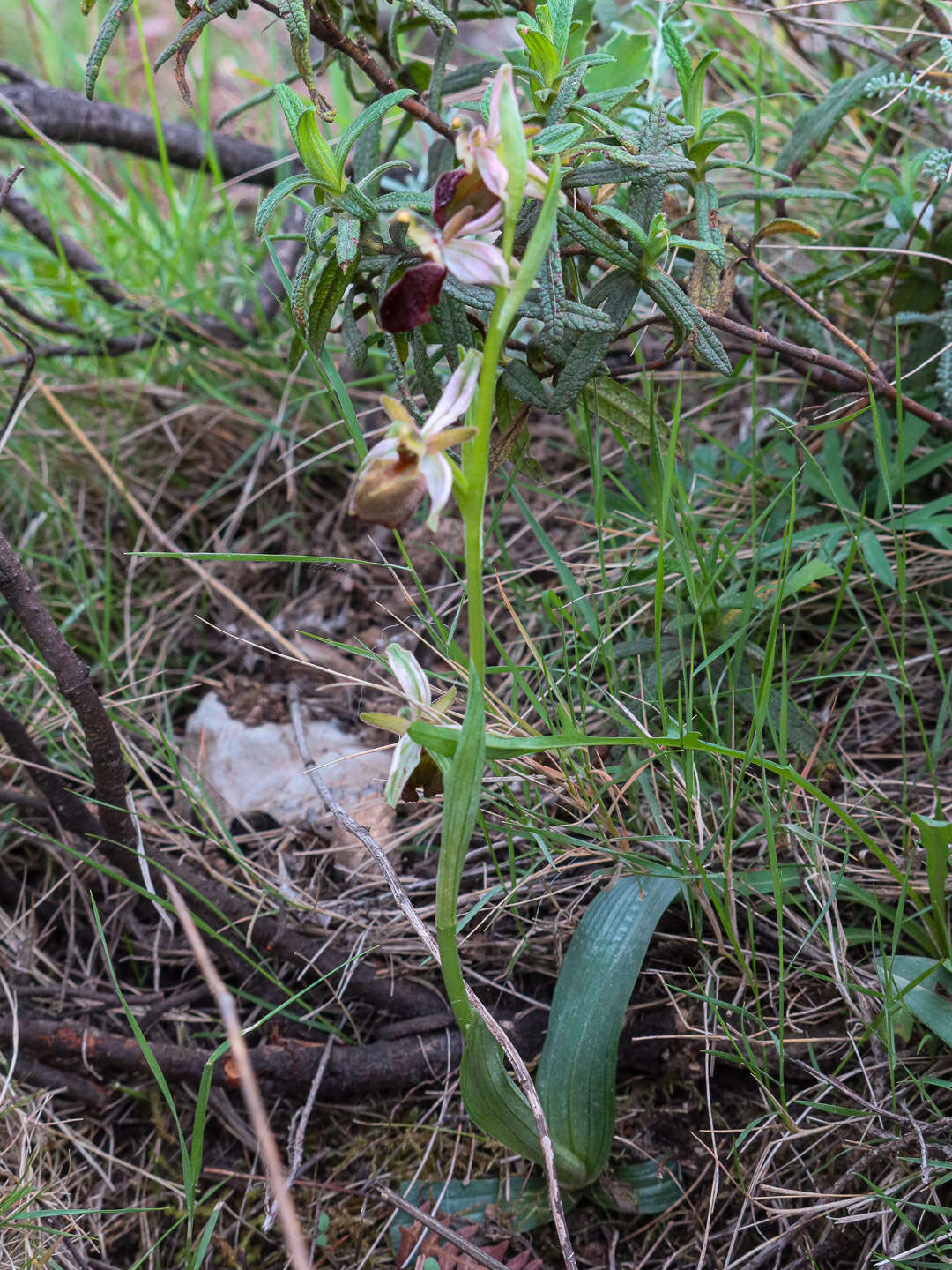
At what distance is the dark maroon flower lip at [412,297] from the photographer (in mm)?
883

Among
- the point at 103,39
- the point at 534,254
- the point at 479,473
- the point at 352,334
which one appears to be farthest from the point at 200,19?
the point at 479,473

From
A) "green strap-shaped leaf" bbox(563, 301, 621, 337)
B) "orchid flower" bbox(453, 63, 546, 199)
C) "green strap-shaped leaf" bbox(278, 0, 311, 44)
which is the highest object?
"green strap-shaped leaf" bbox(278, 0, 311, 44)

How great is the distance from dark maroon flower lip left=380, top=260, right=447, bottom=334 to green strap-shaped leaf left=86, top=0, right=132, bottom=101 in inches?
22.8

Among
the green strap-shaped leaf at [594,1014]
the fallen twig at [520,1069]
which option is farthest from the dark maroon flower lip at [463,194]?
the green strap-shaped leaf at [594,1014]

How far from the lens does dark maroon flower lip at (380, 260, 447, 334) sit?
34.8 inches

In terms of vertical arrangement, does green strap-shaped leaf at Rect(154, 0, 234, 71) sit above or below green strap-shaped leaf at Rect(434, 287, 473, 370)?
above

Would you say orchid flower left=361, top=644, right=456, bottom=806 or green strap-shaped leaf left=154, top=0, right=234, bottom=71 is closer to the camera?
Answer: orchid flower left=361, top=644, right=456, bottom=806

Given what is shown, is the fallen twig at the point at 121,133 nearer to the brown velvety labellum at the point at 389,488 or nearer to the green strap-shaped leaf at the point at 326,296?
the green strap-shaped leaf at the point at 326,296

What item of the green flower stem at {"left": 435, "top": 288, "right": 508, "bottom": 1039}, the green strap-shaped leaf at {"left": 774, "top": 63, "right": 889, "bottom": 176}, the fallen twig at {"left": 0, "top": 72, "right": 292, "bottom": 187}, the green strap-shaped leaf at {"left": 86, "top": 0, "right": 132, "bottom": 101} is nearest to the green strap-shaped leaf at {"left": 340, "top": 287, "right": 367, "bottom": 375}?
the green strap-shaped leaf at {"left": 86, "top": 0, "right": 132, "bottom": 101}

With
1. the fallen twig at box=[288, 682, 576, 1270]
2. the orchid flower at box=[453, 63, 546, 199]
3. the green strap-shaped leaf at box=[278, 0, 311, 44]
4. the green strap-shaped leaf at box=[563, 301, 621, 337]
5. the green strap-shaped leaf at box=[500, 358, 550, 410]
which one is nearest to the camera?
the orchid flower at box=[453, 63, 546, 199]

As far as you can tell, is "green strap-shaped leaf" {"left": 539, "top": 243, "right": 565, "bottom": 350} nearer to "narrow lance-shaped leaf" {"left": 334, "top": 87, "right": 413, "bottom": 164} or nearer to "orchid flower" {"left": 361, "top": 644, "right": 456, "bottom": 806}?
"narrow lance-shaped leaf" {"left": 334, "top": 87, "right": 413, "bottom": 164}

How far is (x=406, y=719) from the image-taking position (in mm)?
1041

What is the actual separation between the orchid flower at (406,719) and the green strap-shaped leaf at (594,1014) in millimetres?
361

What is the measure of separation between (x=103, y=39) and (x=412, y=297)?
656 mm
